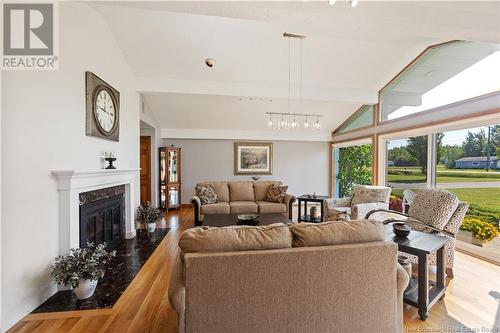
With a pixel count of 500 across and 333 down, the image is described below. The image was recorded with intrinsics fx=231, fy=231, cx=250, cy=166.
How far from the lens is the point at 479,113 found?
3.12 metres

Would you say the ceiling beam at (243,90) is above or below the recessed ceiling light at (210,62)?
below

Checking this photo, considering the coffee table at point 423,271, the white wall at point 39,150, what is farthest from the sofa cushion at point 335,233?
the white wall at point 39,150

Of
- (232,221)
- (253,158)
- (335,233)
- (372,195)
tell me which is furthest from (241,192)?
(335,233)

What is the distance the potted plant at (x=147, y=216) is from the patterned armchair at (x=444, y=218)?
387 cm

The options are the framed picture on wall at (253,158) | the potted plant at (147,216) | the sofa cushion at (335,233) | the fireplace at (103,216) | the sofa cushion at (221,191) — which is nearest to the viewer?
the sofa cushion at (335,233)

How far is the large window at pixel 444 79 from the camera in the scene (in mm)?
3170

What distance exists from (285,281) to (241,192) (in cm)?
369

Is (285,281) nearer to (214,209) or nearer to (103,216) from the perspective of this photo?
(103,216)

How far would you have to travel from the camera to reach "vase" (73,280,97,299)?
7.07 ft

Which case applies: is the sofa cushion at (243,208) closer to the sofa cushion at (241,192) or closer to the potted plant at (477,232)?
the sofa cushion at (241,192)

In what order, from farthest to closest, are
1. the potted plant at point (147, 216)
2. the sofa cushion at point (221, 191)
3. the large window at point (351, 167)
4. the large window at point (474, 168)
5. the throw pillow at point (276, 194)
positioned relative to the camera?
the large window at point (351, 167)
the sofa cushion at point (221, 191)
the throw pillow at point (276, 194)
the potted plant at point (147, 216)
the large window at point (474, 168)

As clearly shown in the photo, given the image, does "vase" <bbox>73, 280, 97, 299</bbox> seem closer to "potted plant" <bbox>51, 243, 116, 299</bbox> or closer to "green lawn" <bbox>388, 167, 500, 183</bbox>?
"potted plant" <bbox>51, 243, 116, 299</bbox>

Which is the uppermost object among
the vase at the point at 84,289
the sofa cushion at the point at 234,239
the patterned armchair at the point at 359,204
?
the sofa cushion at the point at 234,239

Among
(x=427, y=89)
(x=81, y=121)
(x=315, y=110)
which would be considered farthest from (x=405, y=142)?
(x=81, y=121)
